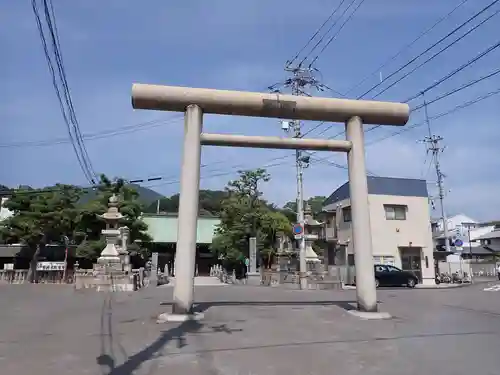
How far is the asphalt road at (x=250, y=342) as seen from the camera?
17.4 feet

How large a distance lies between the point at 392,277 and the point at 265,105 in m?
18.9

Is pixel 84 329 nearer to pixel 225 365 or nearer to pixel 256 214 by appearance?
pixel 225 365

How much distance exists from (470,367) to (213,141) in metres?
6.81

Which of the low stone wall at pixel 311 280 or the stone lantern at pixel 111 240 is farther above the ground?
the stone lantern at pixel 111 240

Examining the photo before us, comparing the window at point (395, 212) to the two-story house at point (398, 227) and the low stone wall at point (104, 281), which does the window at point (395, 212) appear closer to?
the two-story house at point (398, 227)

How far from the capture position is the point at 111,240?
800 inches

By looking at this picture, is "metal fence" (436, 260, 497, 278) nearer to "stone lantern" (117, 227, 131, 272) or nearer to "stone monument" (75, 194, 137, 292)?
"stone lantern" (117, 227, 131, 272)

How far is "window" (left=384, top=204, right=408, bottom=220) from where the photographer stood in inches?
1305

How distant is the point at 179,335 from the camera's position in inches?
289

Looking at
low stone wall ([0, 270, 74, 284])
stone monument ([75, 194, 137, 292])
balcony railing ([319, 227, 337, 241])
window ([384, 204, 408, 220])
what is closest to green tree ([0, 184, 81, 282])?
low stone wall ([0, 270, 74, 284])

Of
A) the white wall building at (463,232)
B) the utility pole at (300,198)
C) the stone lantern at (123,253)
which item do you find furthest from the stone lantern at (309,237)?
the white wall building at (463,232)

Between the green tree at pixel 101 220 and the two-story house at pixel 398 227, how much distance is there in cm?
1590

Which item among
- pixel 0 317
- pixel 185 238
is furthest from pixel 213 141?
pixel 0 317

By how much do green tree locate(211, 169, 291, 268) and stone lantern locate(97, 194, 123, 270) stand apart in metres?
15.2
